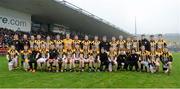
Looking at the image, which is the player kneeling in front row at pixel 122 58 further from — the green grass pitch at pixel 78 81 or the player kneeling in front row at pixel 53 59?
the player kneeling in front row at pixel 53 59

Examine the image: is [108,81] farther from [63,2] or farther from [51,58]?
[63,2]

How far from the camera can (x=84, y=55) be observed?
17016 millimetres

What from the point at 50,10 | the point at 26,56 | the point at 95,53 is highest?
the point at 50,10

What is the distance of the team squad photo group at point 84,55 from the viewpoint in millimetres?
16641

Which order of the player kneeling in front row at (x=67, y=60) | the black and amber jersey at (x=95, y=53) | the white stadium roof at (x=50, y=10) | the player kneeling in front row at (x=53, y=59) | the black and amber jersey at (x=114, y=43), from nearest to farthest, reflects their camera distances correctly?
the player kneeling in front row at (x=53, y=59) < the player kneeling in front row at (x=67, y=60) < the black and amber jersey at (x=95, y=53) < the black and amber jersey at (x=114, y=43) < the white stadium roof at (x=50, y=10)

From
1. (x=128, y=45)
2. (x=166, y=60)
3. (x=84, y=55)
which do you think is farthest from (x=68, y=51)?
(x=166, y=60)

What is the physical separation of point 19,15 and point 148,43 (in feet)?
73.5

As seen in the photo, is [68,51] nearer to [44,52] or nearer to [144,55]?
[44,52]

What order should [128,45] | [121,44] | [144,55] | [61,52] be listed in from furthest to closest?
[128,45]
[121,44]
[144,55]
[61,52]

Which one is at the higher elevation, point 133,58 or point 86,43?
point 86,43

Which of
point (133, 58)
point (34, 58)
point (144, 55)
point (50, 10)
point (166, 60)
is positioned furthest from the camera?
point (50, 10)

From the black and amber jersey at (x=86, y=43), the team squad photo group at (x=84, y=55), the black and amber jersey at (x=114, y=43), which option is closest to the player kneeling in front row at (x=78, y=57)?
the team squad photo group at (x=84, y=55)

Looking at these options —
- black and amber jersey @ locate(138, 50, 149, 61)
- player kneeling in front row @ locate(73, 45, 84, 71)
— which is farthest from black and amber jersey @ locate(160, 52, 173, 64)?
player kneeling in front row @ locate(73, 45, 84, 71)

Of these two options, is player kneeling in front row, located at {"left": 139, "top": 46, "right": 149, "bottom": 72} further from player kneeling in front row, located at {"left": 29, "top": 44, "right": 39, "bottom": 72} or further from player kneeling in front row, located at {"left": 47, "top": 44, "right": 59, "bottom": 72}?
player kneeling in front row, located at {"left": 29, "top": 44, "right": 39, "bottom": 72}
